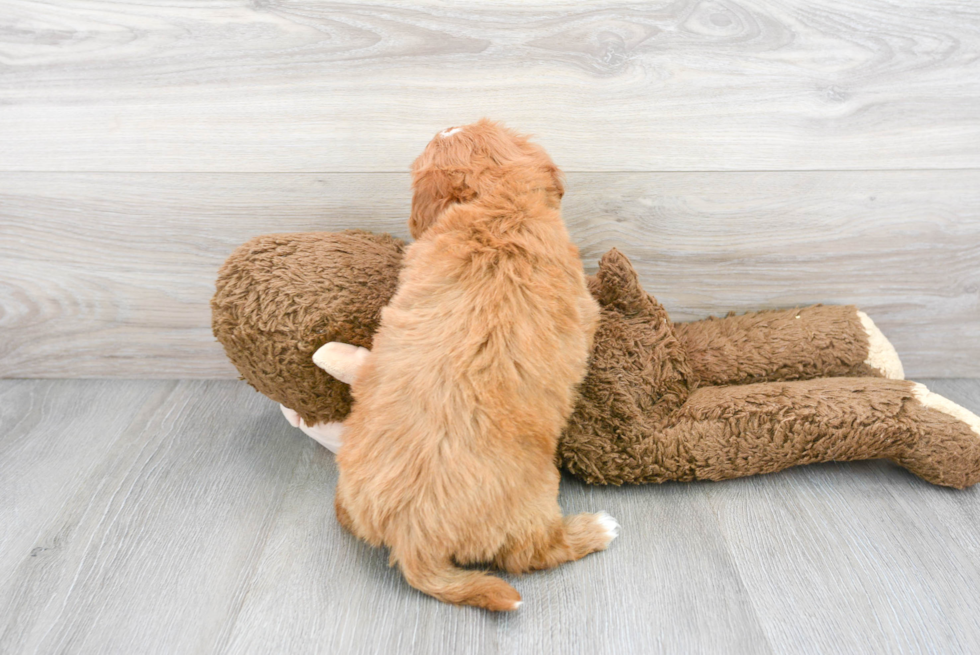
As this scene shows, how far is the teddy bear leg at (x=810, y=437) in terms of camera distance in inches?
42.9

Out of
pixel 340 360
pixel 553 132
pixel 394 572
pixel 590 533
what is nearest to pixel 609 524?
pixel 590 533

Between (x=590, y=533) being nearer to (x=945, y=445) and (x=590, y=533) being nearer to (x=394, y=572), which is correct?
(x=394, y=572)

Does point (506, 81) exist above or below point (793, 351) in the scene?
above

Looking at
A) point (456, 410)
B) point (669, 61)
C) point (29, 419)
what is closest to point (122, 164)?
point (29, 419)

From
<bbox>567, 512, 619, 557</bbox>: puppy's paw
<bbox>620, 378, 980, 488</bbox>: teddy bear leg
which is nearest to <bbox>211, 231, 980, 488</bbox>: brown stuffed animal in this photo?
<bbox>620, 378, 980, 488</bbox>: teddy bear leg

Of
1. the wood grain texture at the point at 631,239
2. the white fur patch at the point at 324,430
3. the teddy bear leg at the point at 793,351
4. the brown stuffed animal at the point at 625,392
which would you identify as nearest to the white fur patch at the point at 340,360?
the brown stuffed animal at the point at 625,392

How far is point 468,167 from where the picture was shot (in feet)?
3.03

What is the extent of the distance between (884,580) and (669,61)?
92 cm

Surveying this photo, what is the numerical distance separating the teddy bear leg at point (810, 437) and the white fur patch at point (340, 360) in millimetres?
476

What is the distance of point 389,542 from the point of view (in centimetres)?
88

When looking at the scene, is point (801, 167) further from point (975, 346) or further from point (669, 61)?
point (975, 346)

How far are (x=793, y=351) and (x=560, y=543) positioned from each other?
24.3 inches

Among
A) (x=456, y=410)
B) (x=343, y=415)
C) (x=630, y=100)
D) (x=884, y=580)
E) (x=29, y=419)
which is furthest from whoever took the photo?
(x=29, y=419)

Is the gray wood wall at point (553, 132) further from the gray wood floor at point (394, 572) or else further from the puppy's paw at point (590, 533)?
the puppy's paw at point (590, 533)
